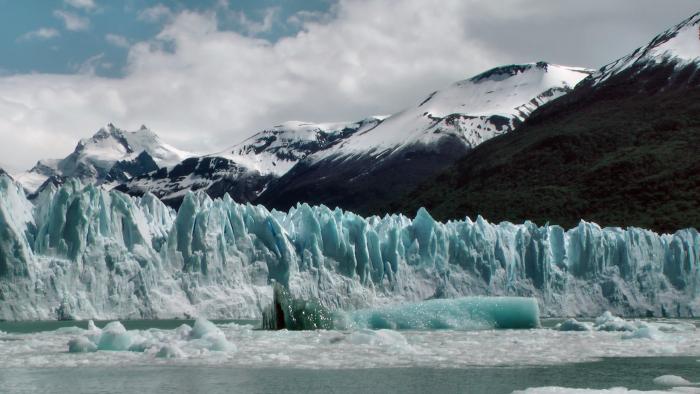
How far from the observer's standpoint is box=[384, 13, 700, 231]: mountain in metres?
70.5

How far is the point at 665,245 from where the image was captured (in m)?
41.2

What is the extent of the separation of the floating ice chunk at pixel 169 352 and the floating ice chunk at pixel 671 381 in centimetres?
921

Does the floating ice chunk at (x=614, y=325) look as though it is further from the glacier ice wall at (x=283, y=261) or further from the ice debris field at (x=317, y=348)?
the glacier ice wall at (x=283, y=261)

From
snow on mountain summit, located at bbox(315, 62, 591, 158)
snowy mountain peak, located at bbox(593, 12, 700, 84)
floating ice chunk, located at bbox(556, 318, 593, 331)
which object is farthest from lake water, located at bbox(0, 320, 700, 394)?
snow on mountain summit, located at bbox(315, 62, 591, 158)

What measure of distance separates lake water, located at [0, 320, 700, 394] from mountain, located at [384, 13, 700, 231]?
148 feet

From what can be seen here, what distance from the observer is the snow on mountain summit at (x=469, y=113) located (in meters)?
164

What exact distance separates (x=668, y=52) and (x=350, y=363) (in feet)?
358

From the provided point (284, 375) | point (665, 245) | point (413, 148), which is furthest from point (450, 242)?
point (413, 148)

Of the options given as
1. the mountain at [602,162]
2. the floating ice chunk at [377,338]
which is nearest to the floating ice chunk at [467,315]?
the floating ice chunk at [377,338]

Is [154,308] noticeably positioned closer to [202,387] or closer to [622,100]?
[202,387]

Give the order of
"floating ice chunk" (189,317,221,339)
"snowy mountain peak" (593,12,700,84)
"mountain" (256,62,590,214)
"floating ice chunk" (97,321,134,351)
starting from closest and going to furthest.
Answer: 1. "floating ice chunk" (97,321,134,351)
2. "floating ice chunk" (189,317,221,339)
3. "snowy mountain peak" (593,12,700,84)
4. "mountain" (256,62,590,214)

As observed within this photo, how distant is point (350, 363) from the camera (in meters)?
16.9

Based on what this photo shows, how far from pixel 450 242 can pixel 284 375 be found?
25512 millimetres

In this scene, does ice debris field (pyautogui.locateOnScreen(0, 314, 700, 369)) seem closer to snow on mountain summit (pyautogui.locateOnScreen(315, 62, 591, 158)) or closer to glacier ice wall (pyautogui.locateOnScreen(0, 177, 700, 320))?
glacier ice wall (pyautogui.locateOnScreen(0, 177, 700, 320))
